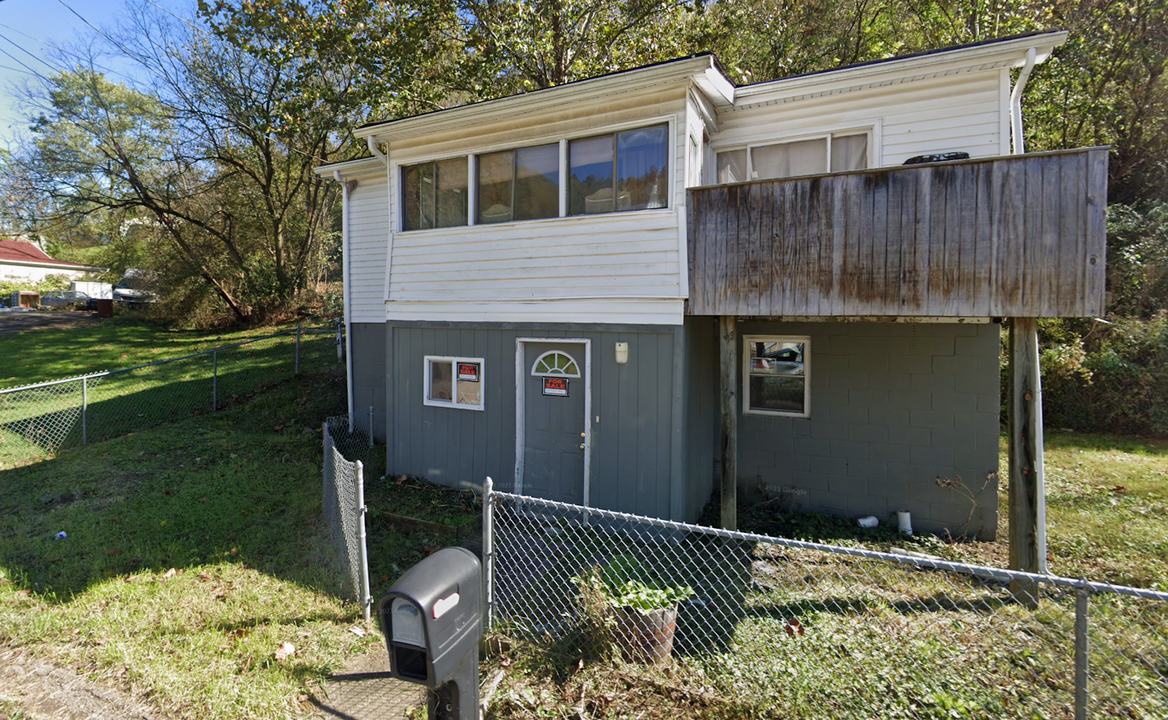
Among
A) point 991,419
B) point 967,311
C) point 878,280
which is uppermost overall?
point 878,280

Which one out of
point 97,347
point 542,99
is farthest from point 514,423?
point 97,347

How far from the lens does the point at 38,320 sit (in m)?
21.2

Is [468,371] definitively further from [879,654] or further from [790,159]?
[879,654]

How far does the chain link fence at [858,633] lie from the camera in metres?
3.09

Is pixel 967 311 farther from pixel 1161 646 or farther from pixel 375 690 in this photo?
pixel 375 690

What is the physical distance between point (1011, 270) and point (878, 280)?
1.02 metres

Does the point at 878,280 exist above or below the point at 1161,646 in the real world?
above

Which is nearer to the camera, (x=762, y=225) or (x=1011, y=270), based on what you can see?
(x=1011, y=270)

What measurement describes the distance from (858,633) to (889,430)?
363cm

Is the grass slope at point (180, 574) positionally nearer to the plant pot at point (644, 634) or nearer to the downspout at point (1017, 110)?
the plant pot at point (644, 634)

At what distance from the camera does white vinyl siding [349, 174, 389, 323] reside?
10.3 m

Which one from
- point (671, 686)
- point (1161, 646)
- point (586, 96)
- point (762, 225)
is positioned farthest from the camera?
point (586, 96)

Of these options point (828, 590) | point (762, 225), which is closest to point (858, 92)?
point (762, 225)

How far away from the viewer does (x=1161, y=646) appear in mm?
3748
